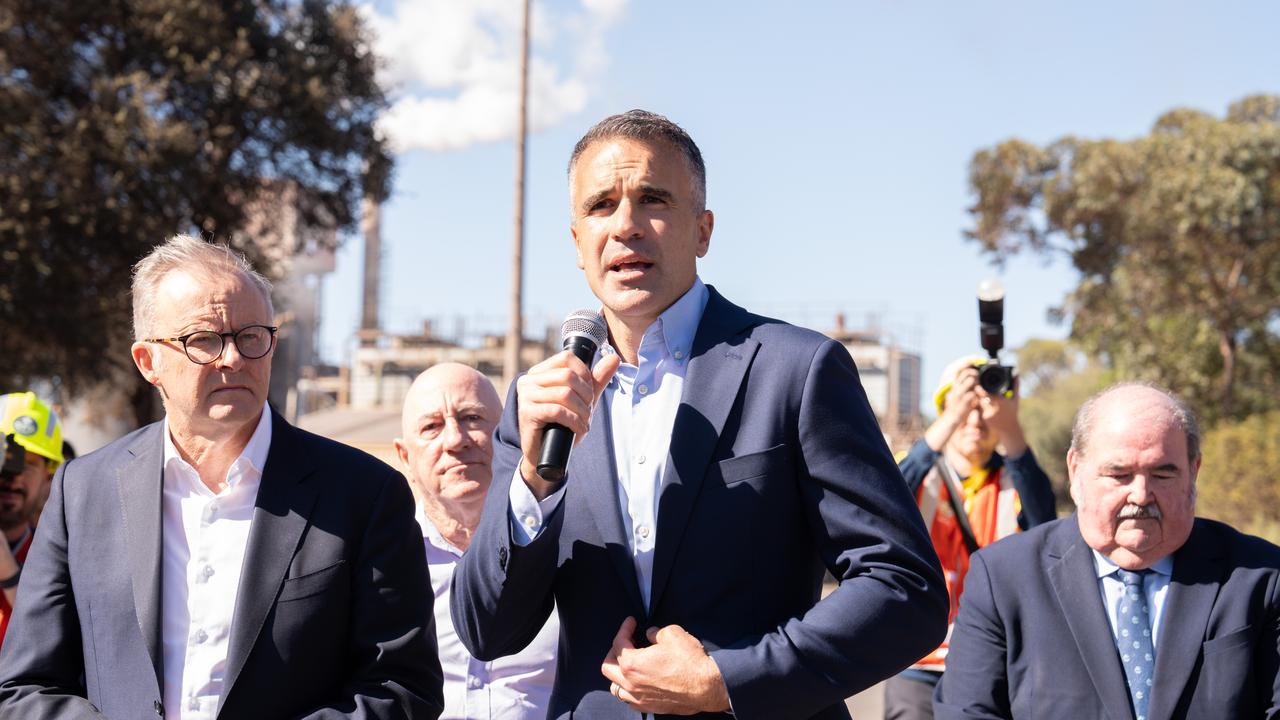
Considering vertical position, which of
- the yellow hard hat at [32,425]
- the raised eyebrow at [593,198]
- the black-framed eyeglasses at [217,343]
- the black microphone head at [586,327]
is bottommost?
the yellow hard hat at [32,425]

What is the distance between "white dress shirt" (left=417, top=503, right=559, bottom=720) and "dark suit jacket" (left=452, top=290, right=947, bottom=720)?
1.45 meters

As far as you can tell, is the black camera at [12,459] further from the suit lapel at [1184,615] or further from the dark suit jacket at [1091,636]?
the suit lapel at [1184,615]

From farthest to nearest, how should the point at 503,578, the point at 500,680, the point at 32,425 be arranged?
the point at 32,425, the point at 500,680, the point at 503,578

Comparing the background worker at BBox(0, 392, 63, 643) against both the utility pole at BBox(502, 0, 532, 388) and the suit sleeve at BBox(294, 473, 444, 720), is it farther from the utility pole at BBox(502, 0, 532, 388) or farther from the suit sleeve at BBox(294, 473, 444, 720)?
the utility pole at BBox(502, 0, 532, 388)

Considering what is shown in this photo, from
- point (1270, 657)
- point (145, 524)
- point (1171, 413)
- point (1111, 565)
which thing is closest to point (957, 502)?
point (1111, 565)

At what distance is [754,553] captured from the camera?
2572 millimetres

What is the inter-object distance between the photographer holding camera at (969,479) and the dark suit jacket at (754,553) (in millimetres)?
2592

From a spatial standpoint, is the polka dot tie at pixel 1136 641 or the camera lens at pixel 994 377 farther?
the camera lens at pixel 994 377

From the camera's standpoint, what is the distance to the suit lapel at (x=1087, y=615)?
340cm

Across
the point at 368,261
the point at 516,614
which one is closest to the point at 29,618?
the point at 516,614

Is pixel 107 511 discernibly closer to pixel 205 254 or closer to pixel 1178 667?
pixel 205 254

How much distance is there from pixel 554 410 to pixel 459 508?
7.10 ft

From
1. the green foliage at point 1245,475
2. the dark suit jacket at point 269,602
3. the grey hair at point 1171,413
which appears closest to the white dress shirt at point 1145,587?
the grey hair at point 1171,413

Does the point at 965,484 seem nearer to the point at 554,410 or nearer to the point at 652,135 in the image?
the point at 652,135
